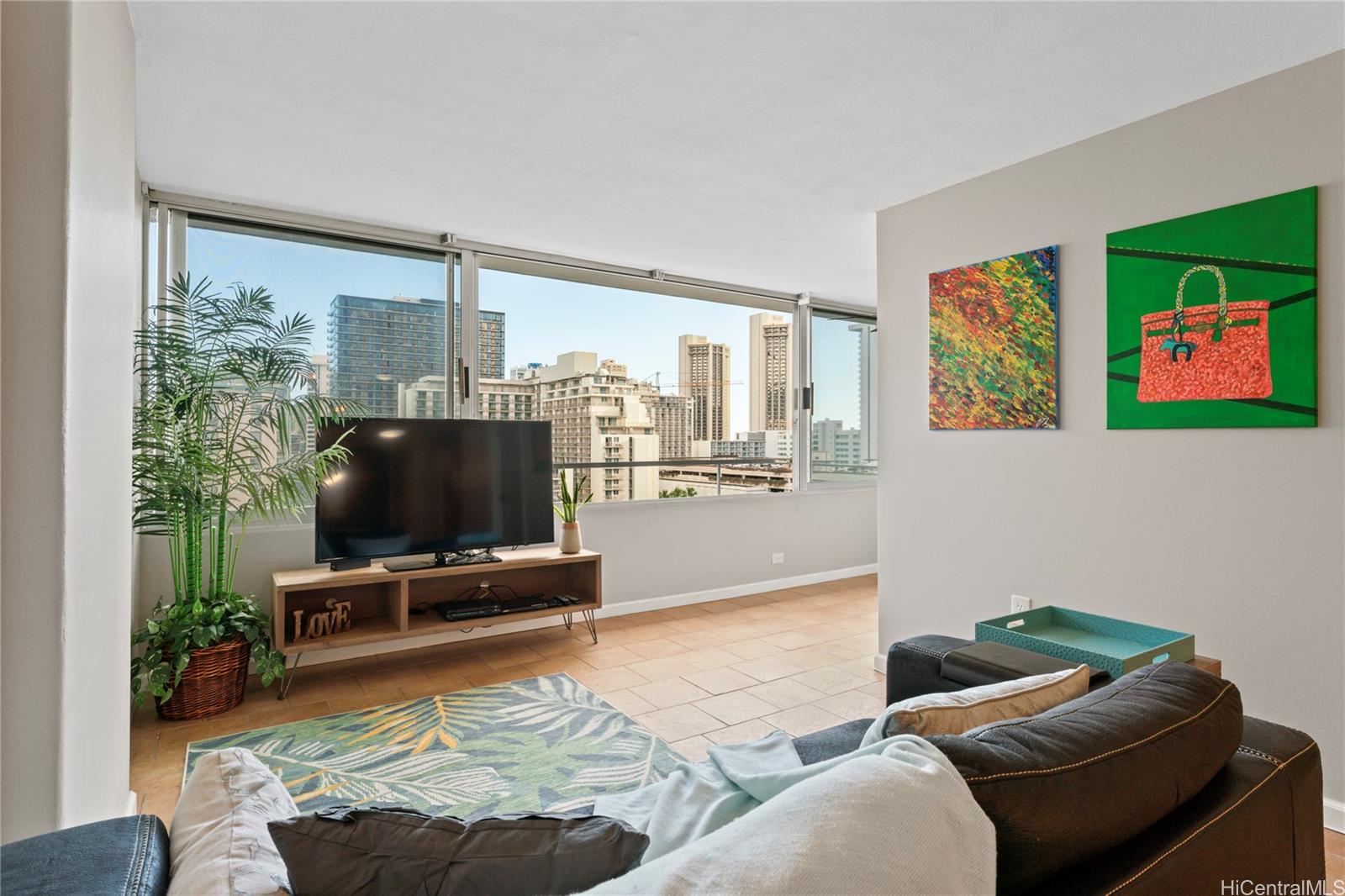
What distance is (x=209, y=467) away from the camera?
119 inches

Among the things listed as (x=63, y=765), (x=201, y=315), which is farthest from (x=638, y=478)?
(x=63, y=765)

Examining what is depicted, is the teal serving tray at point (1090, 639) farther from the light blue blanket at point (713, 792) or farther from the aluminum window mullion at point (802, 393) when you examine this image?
the aluminum window mullion at point (802, 393)

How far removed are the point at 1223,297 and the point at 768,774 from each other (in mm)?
2349

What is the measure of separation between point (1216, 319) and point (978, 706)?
198 cm

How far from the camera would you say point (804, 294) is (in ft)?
19.4

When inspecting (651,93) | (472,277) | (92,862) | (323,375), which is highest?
(651,93)

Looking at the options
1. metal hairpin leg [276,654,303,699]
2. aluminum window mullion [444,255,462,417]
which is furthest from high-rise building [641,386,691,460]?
metal hairpin leg [276,654,303,699]

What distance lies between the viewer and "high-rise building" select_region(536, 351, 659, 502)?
479cm

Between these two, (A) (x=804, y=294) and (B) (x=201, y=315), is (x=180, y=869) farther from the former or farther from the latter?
(A) (x=804, y=294)

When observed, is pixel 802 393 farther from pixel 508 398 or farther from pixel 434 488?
pixel 434 488

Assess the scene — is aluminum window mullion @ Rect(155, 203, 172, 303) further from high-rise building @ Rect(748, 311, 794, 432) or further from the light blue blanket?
high-rise building @ Rect(748, 311, 794, 432)

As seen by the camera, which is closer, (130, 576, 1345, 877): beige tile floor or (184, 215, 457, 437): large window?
Result: (130, 576, 1345, 877): beige tile floor

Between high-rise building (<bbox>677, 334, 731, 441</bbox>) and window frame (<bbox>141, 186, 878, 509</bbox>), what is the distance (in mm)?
379

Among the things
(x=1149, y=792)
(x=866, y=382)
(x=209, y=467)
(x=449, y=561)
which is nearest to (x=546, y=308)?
(x=449, y=561)
